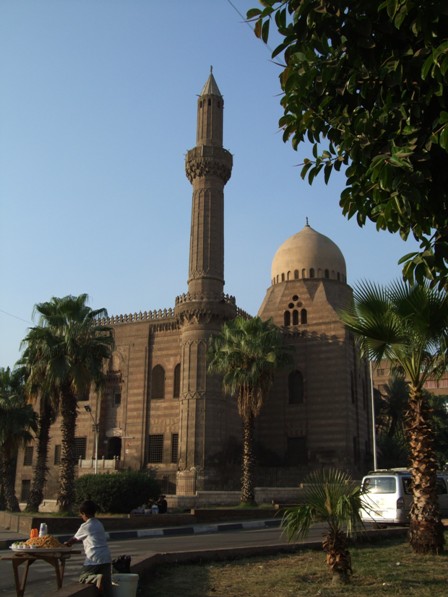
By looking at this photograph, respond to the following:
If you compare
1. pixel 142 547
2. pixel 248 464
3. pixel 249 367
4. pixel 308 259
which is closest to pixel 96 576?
pixel 142 547

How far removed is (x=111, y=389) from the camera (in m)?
41.5

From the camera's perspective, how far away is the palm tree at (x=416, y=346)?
36.7 ft

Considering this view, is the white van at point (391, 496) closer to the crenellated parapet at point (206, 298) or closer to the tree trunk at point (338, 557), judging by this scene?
the tree trunk at point (338, 557)

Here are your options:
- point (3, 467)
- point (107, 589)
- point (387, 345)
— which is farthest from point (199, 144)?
point (107, 589)

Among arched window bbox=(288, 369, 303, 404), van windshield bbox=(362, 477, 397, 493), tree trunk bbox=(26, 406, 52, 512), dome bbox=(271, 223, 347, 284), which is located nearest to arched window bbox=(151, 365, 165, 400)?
arched window bbox=(288, 369, 303, 404)

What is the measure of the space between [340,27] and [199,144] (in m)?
34.0

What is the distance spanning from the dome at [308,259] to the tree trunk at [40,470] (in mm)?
21743

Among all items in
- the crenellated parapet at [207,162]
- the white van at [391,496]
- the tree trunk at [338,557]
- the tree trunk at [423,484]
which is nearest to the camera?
the tree trunk at [338,557]

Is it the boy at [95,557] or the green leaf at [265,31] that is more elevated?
the green leaf at [265,31]

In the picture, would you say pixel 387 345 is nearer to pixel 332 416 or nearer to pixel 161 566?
pixel 161 566

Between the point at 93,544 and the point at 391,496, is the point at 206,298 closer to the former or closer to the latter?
the point at 391,496

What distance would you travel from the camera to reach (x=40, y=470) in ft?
79.9

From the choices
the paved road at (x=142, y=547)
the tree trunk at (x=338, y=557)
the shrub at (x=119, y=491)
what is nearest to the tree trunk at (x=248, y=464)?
the shrub at (x=119, y=491)

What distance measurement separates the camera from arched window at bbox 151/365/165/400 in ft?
130
